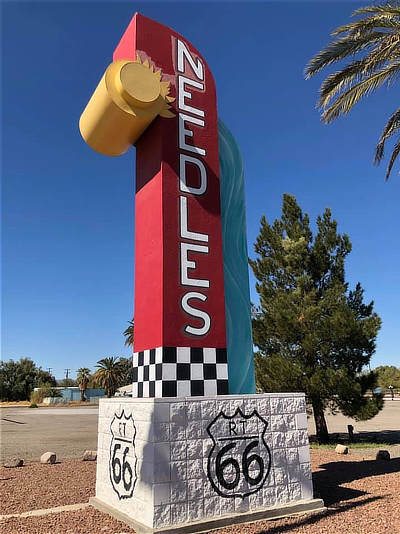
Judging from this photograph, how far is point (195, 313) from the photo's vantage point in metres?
6.49

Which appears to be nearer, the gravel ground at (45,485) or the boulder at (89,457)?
the gravel ground at (45,485)

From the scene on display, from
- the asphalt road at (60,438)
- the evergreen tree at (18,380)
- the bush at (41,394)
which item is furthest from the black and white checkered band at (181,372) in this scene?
the evergreen tree at (18,380)

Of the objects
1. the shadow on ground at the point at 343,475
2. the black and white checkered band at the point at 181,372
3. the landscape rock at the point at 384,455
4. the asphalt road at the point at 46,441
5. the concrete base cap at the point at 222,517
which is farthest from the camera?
the asphalt road at the point at 46,441

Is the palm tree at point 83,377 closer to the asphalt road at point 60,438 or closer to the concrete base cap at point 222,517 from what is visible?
the asphalt road at point 60,438

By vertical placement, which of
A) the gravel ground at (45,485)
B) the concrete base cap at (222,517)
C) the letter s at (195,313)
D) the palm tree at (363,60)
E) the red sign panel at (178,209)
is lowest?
the gravel ground at (45,485)

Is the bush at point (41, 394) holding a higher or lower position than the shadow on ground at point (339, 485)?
lower

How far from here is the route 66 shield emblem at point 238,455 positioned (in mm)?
5777

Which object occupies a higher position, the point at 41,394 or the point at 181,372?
the point at 181,372

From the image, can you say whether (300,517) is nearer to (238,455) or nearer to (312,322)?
(238,455)

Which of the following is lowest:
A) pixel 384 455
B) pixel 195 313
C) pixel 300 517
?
pixel 384 455

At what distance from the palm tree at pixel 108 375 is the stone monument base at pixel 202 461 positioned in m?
45.5

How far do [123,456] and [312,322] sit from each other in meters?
9.53

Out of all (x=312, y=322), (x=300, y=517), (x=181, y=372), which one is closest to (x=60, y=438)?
(x=312, y=322)

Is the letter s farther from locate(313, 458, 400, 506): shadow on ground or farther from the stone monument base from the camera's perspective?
locate(313, 458, 400, 506): shadow on ground
